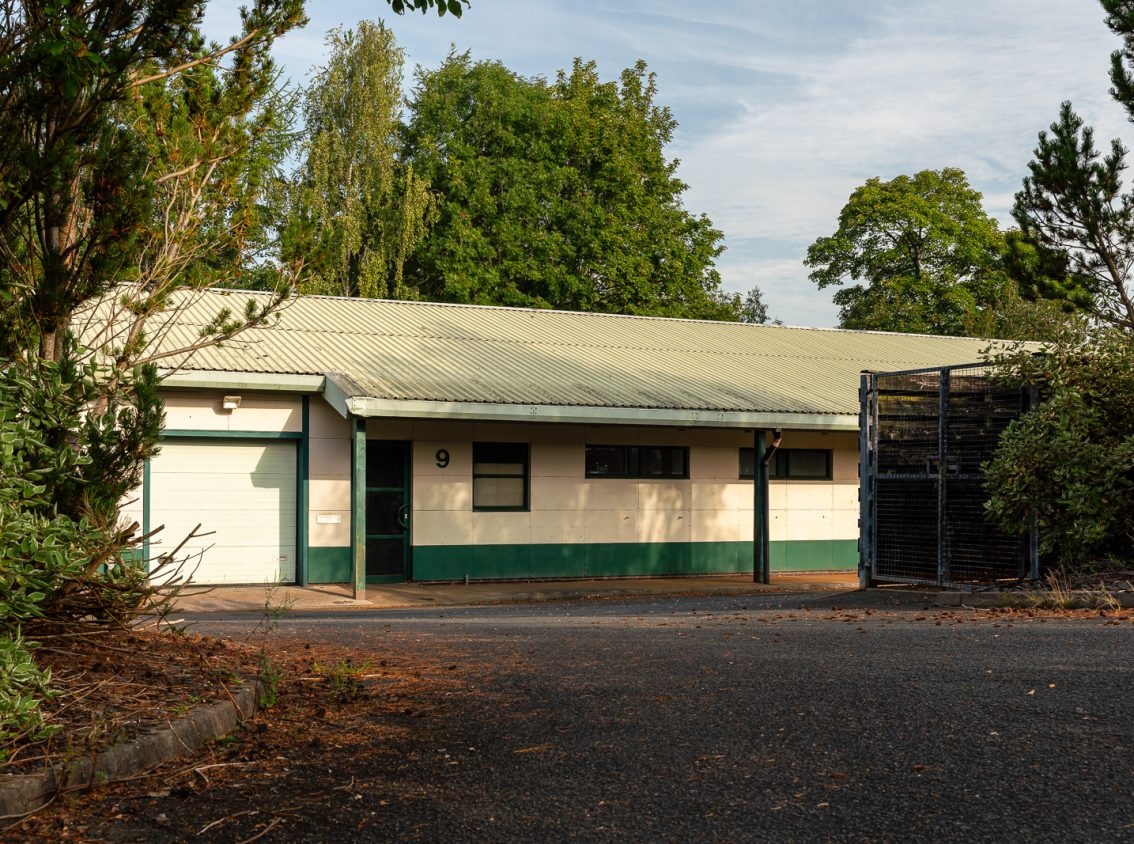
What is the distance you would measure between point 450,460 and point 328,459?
6.98 ft

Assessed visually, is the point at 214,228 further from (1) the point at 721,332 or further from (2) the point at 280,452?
(1) the point at 721,332

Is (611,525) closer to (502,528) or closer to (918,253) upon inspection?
(502,528)

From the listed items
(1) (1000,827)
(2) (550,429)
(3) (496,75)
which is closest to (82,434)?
(1) (1000,827)

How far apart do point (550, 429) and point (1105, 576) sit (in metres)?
10.6

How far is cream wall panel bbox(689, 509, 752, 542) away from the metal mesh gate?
22.4 ft

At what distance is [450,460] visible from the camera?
20.7m

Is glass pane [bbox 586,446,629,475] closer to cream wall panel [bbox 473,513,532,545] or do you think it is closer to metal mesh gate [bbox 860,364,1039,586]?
cream wall panel [bbox 473,513,532,545]

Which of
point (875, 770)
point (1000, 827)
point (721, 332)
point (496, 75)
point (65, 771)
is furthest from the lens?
point (496, 75)

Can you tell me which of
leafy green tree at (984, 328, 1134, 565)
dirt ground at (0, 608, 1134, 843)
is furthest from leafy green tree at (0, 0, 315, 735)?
leafy green tree at (984, 328, 1134, 565)

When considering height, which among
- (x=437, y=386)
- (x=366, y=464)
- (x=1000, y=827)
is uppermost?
(x=437, y=386)

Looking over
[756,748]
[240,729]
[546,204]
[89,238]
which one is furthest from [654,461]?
[546,204]

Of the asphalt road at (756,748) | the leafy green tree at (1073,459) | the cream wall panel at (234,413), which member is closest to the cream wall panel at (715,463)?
the cream wall panel at (234,413)

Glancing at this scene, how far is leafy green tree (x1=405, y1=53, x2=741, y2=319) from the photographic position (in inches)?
1630

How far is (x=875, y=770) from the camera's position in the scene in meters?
5.21
